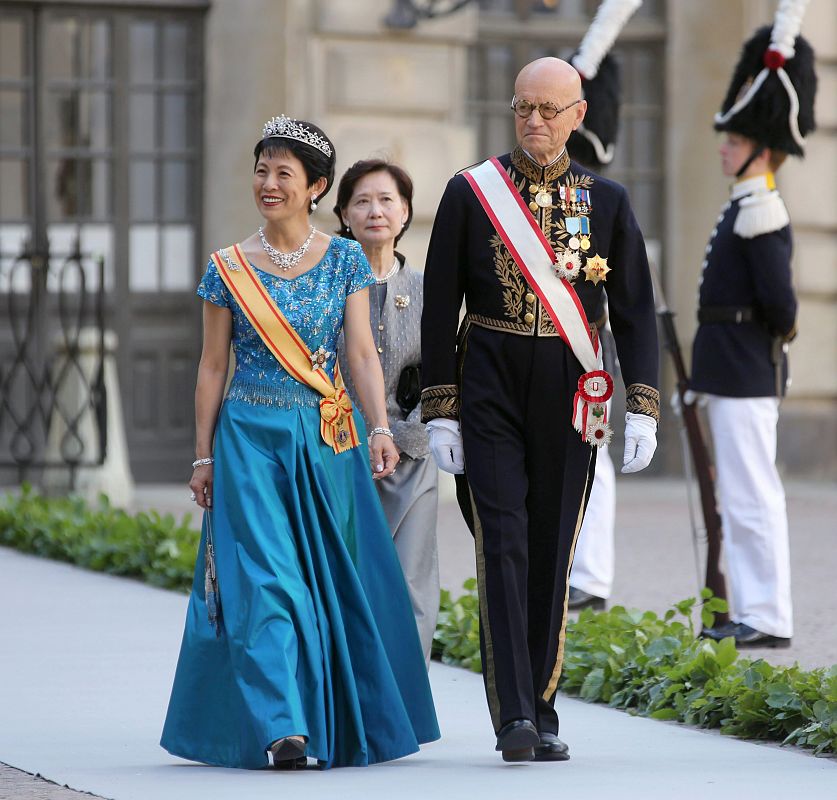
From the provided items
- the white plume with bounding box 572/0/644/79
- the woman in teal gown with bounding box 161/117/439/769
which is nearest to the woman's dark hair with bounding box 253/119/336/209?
the woman in teal gown with bounding box 161/117/439/769

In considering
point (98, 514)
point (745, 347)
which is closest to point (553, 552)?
point (745, 347)

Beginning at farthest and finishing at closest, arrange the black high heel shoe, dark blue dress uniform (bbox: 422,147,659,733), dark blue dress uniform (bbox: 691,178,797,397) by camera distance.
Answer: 1. dark blue dress uniform (bbox: 691,178,797,397)
2. dark blue dress uniform (bbox: 422,147,659,733)
3. the black high heel shoe

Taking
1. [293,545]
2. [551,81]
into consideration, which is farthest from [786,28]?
[293,545]

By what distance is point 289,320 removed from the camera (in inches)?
209

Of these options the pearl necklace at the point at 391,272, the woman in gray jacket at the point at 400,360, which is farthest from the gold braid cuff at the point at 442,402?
the pearl necklace at the point at 391,272

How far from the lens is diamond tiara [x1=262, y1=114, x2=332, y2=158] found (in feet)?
17.7

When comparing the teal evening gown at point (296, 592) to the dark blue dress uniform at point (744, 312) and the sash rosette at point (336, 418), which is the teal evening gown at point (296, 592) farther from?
the dark blue dress uniform at point (744, 312)

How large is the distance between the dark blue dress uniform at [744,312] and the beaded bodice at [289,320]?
2342mm

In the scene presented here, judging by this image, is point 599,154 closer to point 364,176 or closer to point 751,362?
point 751,362

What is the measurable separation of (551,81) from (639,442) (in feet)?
2.96

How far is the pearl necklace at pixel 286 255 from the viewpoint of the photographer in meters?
5.39

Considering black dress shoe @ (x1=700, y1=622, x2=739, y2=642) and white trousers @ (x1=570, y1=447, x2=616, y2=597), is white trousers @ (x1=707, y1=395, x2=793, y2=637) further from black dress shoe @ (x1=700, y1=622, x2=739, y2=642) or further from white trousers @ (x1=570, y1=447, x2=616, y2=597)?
white trousers @ (x1=570, y1=447, x2=616, y2=597)

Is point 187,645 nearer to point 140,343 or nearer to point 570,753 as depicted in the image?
point 570,753

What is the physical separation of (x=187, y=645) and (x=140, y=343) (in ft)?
26.9
